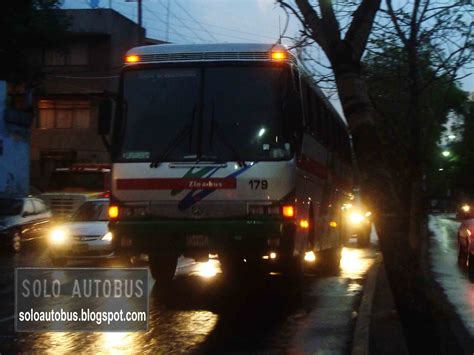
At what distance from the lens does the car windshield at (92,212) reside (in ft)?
57.6

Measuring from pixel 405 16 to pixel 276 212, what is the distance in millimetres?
3109

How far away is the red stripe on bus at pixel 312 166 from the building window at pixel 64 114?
2929 cm

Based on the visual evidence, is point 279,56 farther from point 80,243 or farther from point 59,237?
point 59,237

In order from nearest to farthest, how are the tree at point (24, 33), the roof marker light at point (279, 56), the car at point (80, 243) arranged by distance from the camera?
the roof marker light at point (279, 56), the car at point (80, 243), the tree at point (24, 33)

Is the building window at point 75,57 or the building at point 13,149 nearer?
the building at point 13,149

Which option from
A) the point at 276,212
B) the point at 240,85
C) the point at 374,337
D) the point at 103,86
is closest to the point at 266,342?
the point at 374,337

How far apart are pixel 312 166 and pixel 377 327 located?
3613 mm

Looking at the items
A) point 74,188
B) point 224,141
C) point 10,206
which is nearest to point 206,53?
point 224,141

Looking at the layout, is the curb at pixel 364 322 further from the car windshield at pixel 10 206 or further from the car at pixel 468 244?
the car windshield at pixel 10 206

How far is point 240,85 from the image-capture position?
35.7ft

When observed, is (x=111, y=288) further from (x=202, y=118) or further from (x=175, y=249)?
(x=202, y=118)

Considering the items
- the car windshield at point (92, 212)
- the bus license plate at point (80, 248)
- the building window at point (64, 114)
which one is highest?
the building window at point (64, 114)

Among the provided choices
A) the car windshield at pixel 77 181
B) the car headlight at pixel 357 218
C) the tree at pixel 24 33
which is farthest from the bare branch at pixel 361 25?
the tree at pixel 24 33

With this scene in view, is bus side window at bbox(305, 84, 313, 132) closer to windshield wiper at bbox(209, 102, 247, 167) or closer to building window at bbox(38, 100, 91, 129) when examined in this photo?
windshield wiper at bbox(209, 102, 247, 167)
